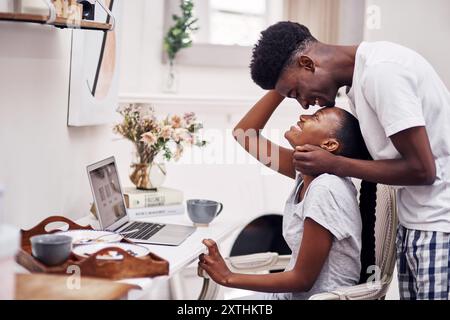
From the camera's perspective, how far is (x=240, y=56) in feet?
11.2

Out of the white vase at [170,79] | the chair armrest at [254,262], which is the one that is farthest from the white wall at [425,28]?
the chair armrest at [254,262]

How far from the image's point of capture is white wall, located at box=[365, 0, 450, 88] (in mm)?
3387

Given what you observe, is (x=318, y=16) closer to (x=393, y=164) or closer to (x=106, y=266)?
(x=393, y=164)

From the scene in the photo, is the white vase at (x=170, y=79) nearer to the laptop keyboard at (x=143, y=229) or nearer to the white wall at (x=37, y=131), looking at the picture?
the white wall at (x=37, y=131)

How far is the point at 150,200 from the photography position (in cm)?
219

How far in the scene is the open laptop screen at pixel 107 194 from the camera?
1825mm

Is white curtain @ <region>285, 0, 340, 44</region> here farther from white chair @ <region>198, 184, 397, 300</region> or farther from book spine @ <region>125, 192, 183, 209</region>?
white chair @ <region>198, 184, 397, 300</region>

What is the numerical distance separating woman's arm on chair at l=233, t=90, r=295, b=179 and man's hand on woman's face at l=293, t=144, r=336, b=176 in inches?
15.7

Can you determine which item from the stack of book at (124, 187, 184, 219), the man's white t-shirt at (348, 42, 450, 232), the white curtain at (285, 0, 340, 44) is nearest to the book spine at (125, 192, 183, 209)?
the stack of book at (124, 187, 184, 219)

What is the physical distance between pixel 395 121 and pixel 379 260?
0.54 m

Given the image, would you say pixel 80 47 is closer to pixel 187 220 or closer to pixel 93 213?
pixel 93 213

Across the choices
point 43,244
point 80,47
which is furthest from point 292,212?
point 80,47

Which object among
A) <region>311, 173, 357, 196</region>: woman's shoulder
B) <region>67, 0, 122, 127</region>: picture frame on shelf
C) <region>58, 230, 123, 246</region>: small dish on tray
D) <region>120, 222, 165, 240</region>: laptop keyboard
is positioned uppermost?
<region>67, 0, 122, 127</region>: picture frame on shelf

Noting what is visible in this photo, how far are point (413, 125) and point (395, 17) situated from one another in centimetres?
215
